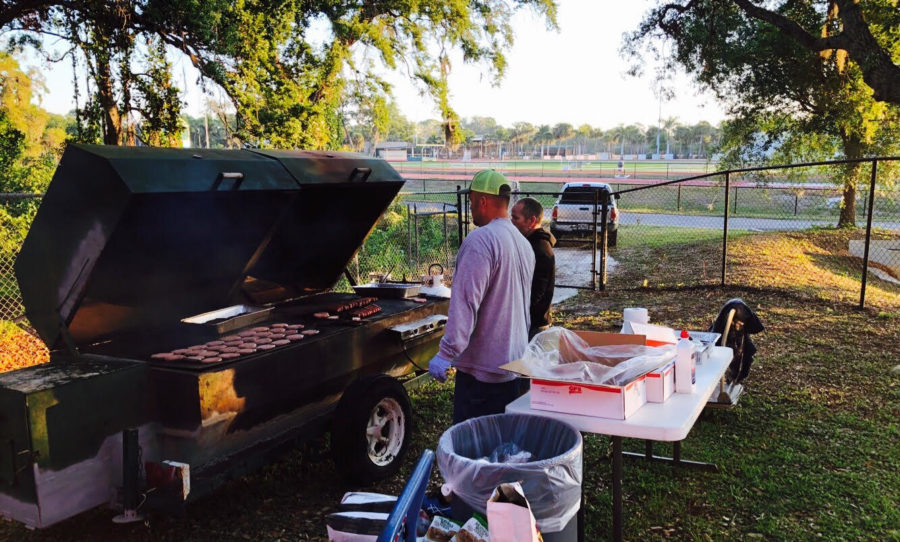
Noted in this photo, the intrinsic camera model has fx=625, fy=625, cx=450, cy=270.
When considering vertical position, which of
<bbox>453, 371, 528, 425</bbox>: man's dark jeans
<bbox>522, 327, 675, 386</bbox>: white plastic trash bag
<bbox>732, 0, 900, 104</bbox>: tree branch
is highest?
<bbox>732, 0, 900, 104</bbox>: tree branch

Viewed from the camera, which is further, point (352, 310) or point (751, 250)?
point (751, 250)

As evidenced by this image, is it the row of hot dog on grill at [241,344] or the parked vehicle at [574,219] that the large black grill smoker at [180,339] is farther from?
the parked vehicle at [574,219]

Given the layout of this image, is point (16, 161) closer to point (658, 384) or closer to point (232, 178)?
point (232, 178)

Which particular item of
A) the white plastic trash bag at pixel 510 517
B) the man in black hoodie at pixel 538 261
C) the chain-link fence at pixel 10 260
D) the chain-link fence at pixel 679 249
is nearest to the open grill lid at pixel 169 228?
the man in black hoodie at pixel 538 261

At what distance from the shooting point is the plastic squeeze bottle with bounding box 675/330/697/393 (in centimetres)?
304

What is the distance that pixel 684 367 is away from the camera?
3.06 m

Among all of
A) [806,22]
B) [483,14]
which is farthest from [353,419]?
[806,22]

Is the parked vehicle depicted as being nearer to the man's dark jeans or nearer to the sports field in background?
the man's dark jeans

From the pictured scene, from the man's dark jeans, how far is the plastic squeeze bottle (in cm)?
83

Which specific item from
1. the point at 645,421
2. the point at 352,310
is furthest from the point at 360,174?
the point at 645,421

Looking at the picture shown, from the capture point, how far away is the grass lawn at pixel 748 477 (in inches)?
145

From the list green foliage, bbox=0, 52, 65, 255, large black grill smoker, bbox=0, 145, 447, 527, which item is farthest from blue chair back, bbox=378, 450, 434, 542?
green foliage, bbox=0, 52, 65, 255

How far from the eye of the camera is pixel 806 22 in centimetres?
1371

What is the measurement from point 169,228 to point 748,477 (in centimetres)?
410
